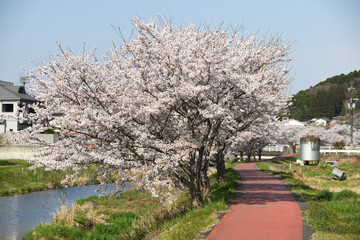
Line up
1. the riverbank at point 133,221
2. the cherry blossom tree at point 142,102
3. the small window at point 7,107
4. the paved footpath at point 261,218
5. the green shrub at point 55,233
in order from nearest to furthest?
the paved footpath at point 261,218 → the riverbank at point 133,221 → the cherry blossom tree at point 142,102 → the green shrub at point 55,233 → the small window at point 7,107

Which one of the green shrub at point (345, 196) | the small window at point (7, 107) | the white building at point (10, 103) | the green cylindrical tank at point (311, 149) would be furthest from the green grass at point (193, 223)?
the small window at point (7, 107)

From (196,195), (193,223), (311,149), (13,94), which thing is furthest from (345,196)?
(13,94)

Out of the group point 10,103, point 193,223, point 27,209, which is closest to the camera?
point 193,223

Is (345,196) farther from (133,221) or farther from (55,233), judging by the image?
(55,233)

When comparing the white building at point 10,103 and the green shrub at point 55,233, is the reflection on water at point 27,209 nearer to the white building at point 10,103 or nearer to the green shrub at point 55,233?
the green shrub at point 55,233

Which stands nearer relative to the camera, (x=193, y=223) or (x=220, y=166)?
(x=193, y=223)

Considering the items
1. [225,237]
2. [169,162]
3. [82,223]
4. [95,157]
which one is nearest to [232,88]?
[169,162]

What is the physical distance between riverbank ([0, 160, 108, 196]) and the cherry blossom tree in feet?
67.6

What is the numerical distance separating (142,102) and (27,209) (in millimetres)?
14658

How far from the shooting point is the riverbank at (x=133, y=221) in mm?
14453

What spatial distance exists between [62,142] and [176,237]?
7223 millimetres

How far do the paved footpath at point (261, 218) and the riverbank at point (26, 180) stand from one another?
20.6 meters

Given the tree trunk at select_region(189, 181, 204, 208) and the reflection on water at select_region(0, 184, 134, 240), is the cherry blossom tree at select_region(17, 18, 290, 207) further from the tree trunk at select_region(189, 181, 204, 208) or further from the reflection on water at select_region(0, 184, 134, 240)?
the reflection on water at select_region(0, 184, 134, 240)

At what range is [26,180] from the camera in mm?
41688
